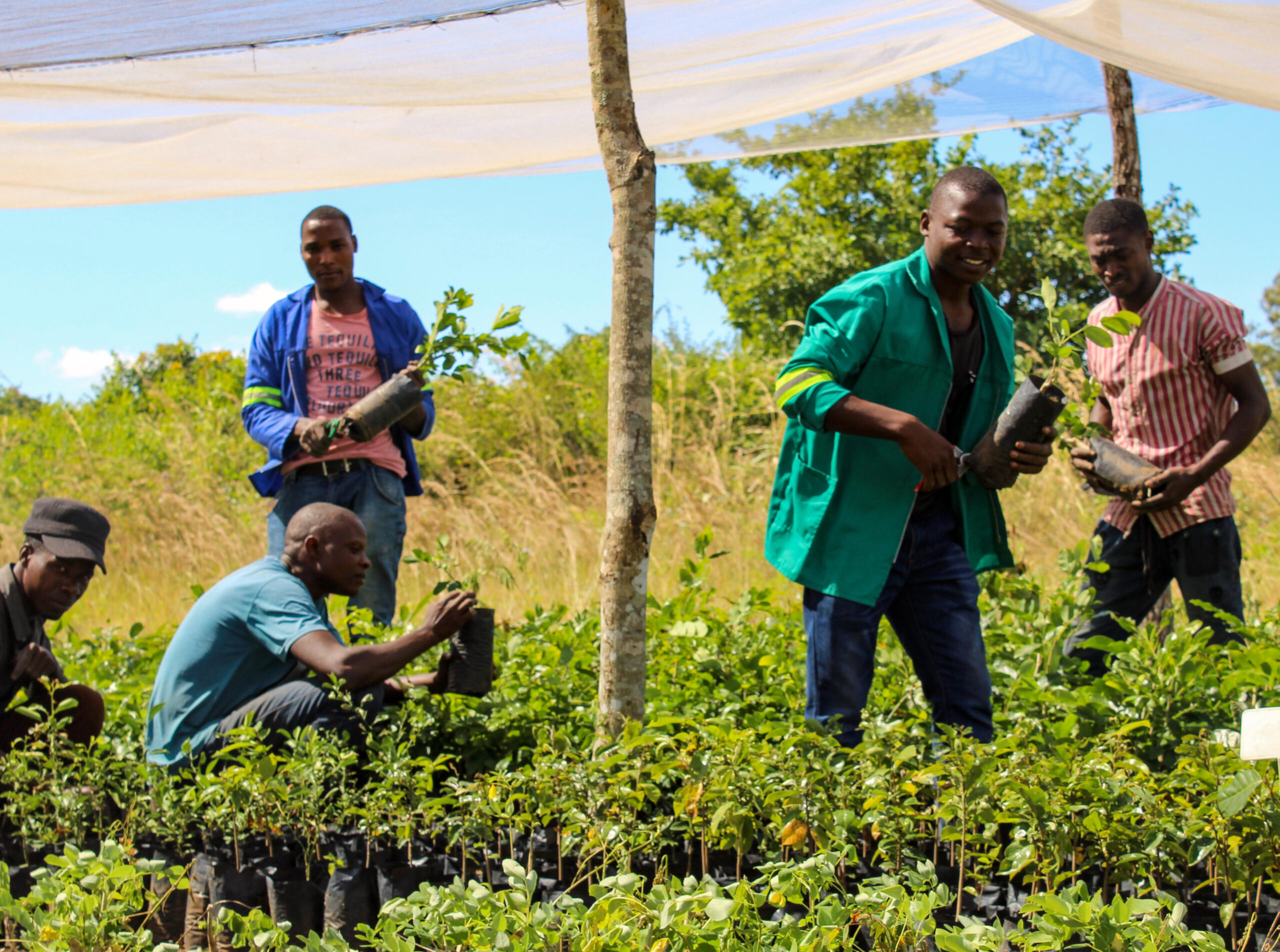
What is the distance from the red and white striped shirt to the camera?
3418mm

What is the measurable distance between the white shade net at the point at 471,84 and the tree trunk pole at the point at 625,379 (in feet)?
3.23

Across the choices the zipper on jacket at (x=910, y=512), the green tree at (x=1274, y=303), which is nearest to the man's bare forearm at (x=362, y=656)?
the zipper on jacket at (x=910, y=512)

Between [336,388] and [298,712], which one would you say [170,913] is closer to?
[298,712]

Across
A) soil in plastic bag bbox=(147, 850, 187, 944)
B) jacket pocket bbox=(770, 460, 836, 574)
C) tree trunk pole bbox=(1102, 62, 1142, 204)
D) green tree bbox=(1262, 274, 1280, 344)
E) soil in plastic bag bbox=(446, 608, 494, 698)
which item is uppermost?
green tree bbox=(1262, 274, 1280, 344)

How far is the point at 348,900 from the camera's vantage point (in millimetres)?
2281

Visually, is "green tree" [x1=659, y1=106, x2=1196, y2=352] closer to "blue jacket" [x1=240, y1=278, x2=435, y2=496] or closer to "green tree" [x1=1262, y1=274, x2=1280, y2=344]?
"blue jacket" [x1=240, y1=278, x2=435, y2=496]

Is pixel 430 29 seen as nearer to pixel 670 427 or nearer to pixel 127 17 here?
pixel 127 17

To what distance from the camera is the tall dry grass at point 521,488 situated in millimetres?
7023

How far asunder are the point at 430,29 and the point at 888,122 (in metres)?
2.08

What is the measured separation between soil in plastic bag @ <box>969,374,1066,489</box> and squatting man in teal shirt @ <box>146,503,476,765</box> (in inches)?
51.8

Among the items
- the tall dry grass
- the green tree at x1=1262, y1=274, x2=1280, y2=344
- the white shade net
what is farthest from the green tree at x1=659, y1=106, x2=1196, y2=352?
the green tree at x1=1262, y1=274, x2=1280, y2=344

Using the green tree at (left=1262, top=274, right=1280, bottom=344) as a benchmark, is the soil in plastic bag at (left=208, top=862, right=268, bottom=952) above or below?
below

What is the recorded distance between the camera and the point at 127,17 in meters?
3.07

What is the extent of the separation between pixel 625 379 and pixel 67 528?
166 cm
